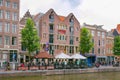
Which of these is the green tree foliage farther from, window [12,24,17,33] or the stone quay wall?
window [12,24,17,33]

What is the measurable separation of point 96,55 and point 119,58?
11641mm

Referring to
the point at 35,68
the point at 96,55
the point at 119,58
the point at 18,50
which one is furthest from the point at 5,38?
the point at 119,58

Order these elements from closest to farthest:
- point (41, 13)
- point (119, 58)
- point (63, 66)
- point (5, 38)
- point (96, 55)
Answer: point (63, 66), point (5, 38), point (41, 13), point (96, 55), point (119, 58)

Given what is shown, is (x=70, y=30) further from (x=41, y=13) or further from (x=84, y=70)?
(x=84, y=70)

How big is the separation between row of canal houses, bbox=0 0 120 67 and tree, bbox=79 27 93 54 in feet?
11.0

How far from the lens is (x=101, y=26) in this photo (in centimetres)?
9850

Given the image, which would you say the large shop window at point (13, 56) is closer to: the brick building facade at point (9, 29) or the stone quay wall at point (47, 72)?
the brick building facade at point (9, 29)

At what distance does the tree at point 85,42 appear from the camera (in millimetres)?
80562

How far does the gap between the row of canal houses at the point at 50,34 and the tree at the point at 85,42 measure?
132 inches

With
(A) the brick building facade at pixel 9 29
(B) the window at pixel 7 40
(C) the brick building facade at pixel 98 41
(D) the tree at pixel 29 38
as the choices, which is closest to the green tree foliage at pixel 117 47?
(C) the brick building facade at pixel 98 41

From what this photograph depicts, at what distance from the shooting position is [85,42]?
266 feet

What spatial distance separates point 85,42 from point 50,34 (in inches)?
385

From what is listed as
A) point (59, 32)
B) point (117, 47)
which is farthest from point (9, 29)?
point (117, 47)

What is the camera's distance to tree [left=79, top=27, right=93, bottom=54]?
264 ft
